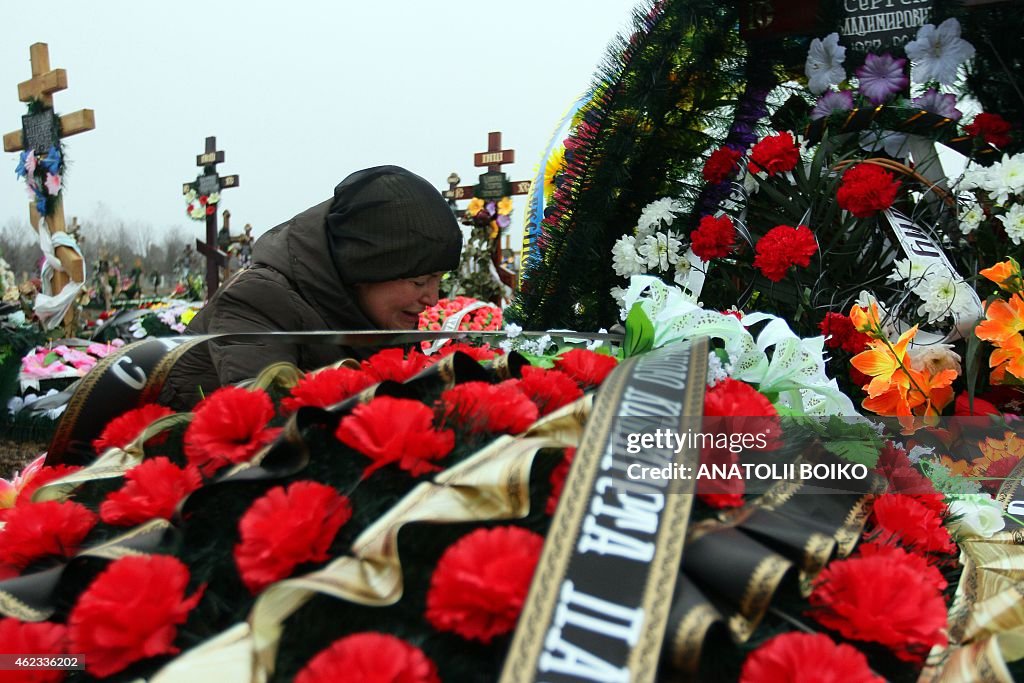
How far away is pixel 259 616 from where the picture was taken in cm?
57

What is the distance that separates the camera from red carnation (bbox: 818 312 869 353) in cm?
167

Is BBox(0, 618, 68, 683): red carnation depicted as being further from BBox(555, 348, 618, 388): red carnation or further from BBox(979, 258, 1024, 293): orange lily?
BBox(979, 258, 1024, 293): orange lily

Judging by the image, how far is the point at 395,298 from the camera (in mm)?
2221

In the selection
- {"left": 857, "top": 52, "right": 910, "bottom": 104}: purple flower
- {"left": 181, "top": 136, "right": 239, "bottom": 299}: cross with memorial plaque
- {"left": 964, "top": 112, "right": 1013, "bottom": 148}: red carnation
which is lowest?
{"left": 181, "top": 136, "right": 239, "bottom": 299}: cross with memorial plaque

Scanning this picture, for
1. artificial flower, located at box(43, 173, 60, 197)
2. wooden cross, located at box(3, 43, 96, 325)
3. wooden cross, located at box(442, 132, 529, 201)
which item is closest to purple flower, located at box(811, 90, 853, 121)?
wooden cross, located at box(3, 43, 96, 325)

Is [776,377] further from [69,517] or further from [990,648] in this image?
[69,517]

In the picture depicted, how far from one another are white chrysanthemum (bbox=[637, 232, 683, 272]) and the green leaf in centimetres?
99

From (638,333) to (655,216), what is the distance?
3.46ft

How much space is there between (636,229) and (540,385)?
1301mm

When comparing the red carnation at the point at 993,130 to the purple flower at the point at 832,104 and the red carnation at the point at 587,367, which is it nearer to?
the purple flower at the point at 832,104

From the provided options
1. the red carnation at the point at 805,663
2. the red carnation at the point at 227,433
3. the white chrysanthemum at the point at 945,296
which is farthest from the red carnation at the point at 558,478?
the white chrysanthemum at the point at 945,296

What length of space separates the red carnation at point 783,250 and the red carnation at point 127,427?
1357 millimetres

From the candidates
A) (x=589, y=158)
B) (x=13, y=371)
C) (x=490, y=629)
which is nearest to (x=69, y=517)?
(x=490, y=629)

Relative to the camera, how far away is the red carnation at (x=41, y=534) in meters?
0.74
